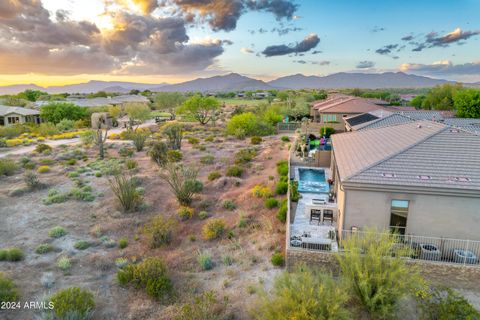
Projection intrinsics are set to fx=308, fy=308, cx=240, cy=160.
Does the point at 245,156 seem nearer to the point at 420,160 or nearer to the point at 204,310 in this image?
the point at 420,160

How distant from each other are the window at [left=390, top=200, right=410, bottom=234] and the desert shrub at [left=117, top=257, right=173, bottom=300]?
9916mm

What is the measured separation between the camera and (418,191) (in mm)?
12906

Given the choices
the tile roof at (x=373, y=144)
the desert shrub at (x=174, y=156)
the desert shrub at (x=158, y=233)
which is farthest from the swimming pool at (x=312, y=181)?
the desert shrub at (x=174, y=156)

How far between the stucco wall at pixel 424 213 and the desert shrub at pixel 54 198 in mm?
19718

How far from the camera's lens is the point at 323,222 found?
16484 millimetres

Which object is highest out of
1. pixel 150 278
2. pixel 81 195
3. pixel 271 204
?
pixel 271 204

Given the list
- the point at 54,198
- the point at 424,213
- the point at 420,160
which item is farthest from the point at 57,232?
the point at 420,160

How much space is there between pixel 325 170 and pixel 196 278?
54.4ft

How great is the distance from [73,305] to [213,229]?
8047 mm

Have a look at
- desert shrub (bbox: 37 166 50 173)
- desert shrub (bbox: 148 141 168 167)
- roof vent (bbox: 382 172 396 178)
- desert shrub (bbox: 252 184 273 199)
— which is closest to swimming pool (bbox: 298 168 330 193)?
desert shrub (bbox: 252 184 273 199)

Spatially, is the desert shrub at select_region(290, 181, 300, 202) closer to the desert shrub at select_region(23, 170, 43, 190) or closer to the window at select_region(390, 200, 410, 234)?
the window at select_region(390, 200, 410, 234)

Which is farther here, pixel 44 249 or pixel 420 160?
pixel 44 249

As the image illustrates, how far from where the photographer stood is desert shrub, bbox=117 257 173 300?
12250mm

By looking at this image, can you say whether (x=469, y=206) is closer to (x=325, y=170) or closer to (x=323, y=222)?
(x=323, y=222)
